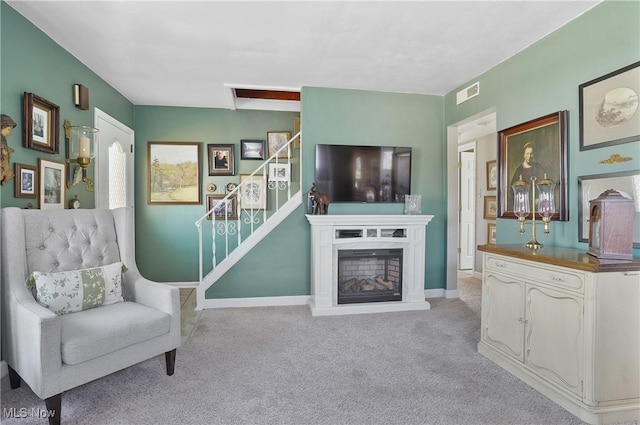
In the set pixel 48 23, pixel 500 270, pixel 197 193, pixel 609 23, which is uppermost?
pixel 48 23

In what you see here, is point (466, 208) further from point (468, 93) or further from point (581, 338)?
point (581, 338)

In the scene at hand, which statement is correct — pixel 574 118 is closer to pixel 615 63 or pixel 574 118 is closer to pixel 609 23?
pixel 615 63

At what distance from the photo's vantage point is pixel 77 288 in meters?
2.22

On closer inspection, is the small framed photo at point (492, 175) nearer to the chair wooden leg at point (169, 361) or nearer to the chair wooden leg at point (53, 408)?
the chair wooden leg at point (169, 361)

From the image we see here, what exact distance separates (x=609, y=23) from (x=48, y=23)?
4123 millimetres

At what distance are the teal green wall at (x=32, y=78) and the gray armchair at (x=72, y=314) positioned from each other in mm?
425

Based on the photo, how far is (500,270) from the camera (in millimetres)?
2553

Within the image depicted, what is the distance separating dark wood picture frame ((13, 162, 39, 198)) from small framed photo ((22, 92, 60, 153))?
0.55ft

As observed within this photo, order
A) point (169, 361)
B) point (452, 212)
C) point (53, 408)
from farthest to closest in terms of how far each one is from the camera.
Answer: point (452, 212)
point (169, 361)
point (53, 408)

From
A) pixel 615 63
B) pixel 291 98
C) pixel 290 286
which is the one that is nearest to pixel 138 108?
pixel 291 98

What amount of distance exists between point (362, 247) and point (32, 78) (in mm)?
3347

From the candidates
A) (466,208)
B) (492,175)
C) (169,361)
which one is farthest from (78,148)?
(466,208)

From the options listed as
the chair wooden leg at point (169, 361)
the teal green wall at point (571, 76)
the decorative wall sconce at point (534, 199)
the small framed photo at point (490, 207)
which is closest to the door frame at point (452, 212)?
the teal green wall at point (571, 76)

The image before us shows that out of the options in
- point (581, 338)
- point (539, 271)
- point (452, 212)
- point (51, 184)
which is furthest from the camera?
point (452, 212)
